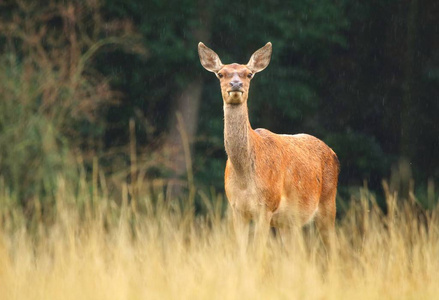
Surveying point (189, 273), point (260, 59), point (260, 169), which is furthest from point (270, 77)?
point (189, 273)

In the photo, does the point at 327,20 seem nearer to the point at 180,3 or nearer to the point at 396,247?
the point at 180,3

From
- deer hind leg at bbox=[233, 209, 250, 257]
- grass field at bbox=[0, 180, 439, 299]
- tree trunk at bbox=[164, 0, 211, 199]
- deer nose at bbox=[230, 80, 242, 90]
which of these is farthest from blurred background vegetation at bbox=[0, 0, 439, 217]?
grass field at bbox=[0, 180, 439, 299]

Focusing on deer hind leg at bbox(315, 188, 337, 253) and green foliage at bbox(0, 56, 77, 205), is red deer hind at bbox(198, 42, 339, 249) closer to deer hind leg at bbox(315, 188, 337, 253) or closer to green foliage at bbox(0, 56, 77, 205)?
deer hind leg at bbox(315, 188, 337, 253)

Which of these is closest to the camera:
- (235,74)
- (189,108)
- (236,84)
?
(236,84)

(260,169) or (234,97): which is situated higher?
(234,97)

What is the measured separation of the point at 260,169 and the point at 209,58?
1.13 meters

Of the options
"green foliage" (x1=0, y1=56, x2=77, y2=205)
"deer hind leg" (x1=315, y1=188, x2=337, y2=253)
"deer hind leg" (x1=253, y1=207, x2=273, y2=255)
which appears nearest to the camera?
"deer hind leg" (x1=253, y1=207, x2=273, y2=255)

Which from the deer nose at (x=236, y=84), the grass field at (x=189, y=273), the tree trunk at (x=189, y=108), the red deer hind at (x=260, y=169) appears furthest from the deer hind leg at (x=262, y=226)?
the tree trunk at (x=189, y=108)

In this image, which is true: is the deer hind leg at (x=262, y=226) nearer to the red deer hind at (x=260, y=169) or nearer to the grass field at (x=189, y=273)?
the red deer hind at (x=260, y=169)

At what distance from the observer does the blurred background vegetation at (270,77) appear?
14492mm

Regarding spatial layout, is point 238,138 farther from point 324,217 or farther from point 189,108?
point 189,108

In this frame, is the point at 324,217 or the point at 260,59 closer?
the point at 260,59

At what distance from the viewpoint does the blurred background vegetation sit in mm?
14492

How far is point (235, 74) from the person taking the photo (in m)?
7.50
